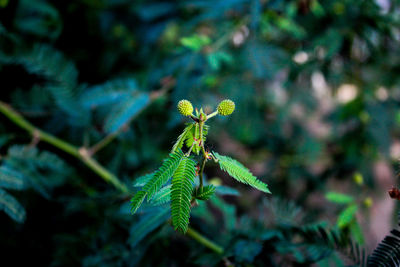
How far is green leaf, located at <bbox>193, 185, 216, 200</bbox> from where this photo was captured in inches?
19.9

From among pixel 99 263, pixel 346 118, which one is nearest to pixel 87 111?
pixel 99 263

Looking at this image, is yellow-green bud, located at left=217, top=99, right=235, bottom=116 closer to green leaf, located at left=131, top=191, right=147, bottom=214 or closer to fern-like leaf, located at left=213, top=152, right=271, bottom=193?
fern-like leaf, located at left=213, top=152, right=271, bottom=193

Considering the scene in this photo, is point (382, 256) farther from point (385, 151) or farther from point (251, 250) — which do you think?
point (385, 151)

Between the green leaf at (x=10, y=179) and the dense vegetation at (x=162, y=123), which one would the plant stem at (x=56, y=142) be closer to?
the dense vegetation at (x=162, y=123)

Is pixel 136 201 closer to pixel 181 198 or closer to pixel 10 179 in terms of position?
pixel 181 198

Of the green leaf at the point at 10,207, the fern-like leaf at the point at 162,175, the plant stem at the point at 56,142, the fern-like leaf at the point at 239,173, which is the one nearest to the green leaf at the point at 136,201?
the fern-like leaf at the point at 162,175

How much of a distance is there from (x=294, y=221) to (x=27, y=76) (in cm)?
118

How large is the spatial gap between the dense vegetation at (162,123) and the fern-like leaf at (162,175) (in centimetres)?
5

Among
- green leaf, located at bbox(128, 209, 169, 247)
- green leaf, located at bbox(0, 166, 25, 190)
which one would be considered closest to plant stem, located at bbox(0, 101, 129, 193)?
green leaf, located at bbox(0, 166, 25, 190)

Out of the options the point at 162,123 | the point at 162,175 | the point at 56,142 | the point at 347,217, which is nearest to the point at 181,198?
the point at 162,175

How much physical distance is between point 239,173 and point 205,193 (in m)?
0.07

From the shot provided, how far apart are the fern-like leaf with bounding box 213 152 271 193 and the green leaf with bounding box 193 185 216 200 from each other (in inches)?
2.0

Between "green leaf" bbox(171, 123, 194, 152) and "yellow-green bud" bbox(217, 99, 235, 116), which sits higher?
"yellow-green bud" bbox(217, 99, 235, 116)

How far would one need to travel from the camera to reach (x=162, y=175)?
0.46m
